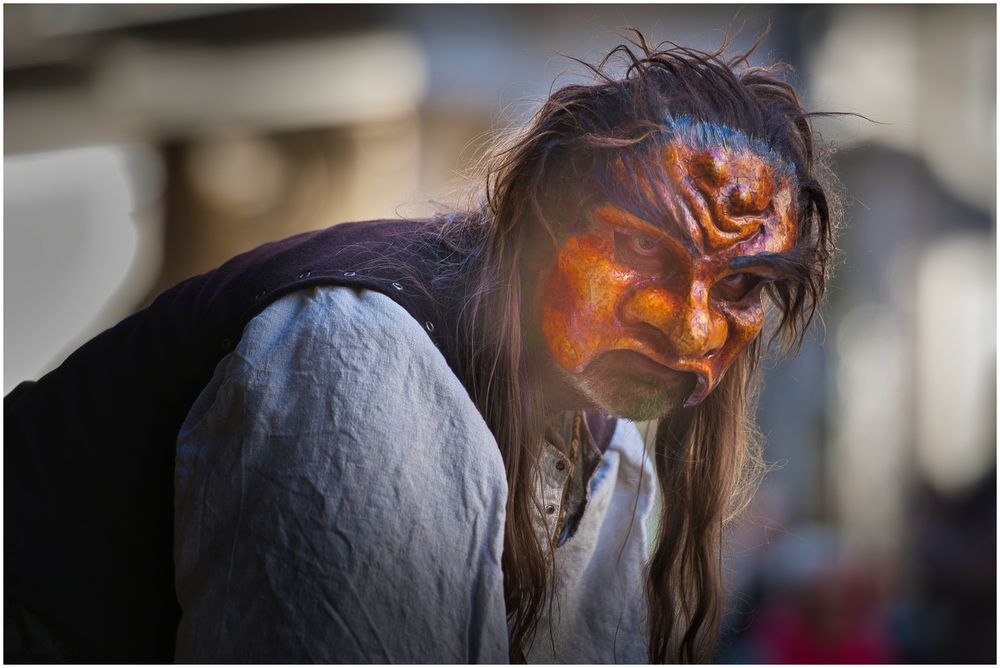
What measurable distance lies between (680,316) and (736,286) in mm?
60

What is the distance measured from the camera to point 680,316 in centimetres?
67

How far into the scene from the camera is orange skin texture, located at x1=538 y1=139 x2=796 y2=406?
0.66 meters

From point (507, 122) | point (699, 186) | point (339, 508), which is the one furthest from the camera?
point (507, 122)

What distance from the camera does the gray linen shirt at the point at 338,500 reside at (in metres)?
0.53

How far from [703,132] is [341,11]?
64 centimetres

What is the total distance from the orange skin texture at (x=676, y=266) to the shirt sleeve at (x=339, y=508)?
127 millimetres

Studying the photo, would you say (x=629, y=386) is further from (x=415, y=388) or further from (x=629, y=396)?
(x=415, y=388)

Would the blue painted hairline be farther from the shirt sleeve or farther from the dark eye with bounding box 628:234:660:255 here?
the shirt sleeve

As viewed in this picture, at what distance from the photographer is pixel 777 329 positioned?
2.73 ft

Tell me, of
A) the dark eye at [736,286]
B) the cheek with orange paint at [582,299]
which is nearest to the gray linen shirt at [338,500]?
the cheek with orange paint at [582,299]

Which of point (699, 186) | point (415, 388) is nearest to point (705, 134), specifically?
point (699, 186)

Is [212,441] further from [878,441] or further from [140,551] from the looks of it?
[878,441]

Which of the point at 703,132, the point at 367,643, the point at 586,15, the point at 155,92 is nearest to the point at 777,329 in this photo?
the point at 703,132

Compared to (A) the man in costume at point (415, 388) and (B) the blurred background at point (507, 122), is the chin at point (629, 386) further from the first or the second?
(B) the blurred background at point (507, 122)
